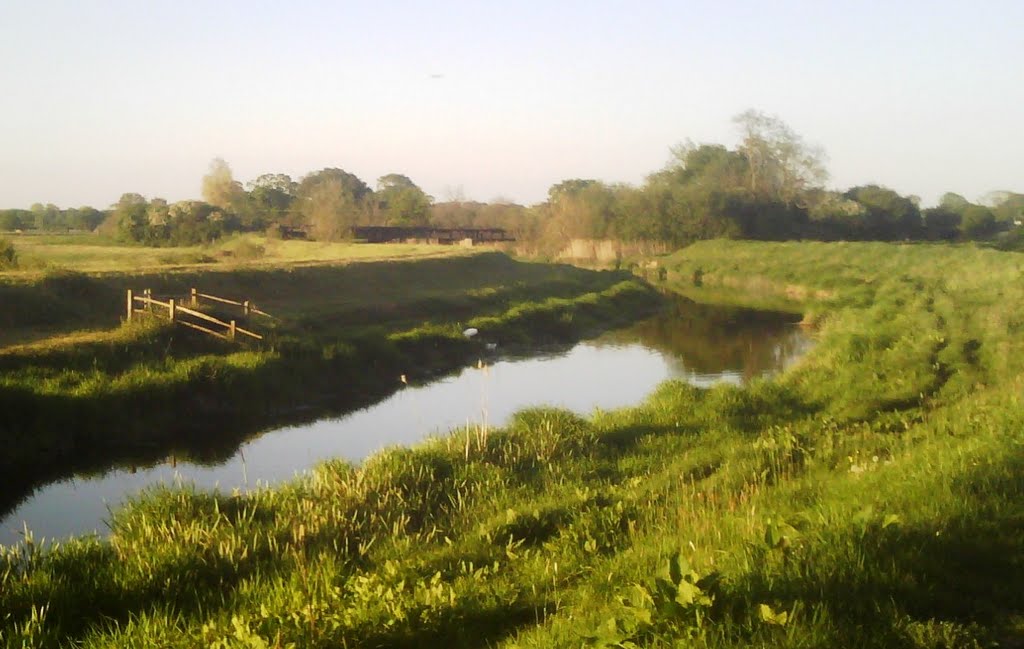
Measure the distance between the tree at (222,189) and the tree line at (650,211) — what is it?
0.11 meters

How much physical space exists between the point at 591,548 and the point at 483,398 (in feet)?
32.1

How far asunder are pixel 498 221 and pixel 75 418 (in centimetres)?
6559

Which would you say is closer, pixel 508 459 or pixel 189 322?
pixel 508 459

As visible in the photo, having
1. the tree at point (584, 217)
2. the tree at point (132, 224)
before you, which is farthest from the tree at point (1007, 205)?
the tree at point (132, 224)

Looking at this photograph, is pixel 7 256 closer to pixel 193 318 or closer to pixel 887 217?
pixel 193 318

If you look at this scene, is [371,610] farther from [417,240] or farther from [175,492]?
[417,240]

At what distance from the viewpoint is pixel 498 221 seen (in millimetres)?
78250

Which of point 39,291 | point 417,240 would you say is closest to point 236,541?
point 39,291

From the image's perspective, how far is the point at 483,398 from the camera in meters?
16.0

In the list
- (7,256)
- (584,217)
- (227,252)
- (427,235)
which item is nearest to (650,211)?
(584,217)

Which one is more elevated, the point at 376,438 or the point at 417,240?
the point at 417,240

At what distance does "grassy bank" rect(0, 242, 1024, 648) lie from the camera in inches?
173

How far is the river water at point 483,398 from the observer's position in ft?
36.5

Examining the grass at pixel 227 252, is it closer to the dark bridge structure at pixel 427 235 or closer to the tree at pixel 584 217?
the dark bridge structure at pixel 427 235
